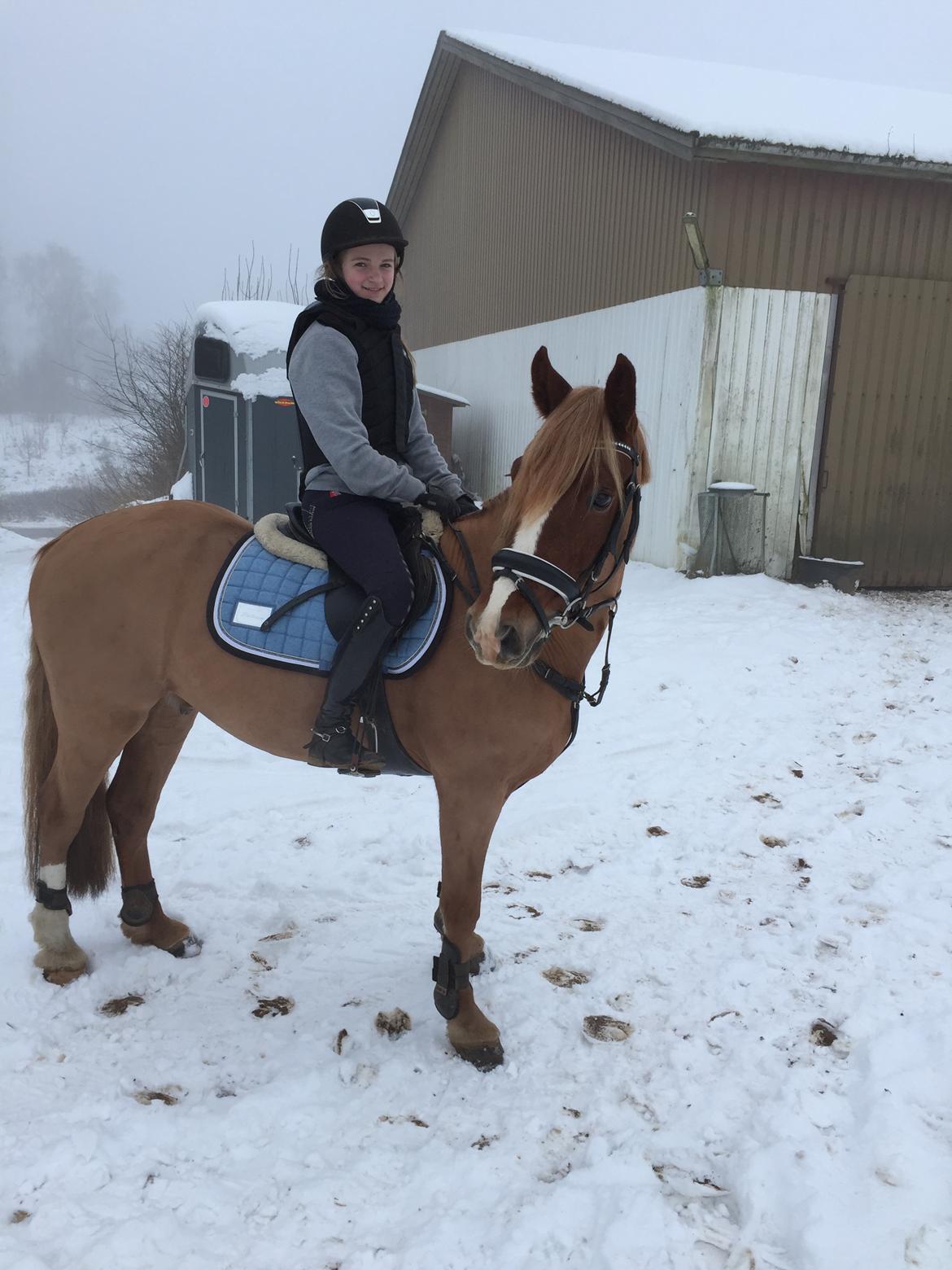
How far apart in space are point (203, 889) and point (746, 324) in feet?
25.1

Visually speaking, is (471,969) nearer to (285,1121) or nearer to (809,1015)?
(285,1121)

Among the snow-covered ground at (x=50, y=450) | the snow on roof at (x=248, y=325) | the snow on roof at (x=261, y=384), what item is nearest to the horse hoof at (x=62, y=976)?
the snow on roof at (x=261, y=384)

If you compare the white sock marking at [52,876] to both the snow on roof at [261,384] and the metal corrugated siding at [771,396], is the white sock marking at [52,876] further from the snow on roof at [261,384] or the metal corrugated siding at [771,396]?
the snow on roof at [261,384]

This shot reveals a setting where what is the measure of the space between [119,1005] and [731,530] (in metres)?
7.29

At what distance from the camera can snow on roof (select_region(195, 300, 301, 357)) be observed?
10.5 m

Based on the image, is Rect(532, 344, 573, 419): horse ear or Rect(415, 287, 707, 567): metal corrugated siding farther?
Rect(415, 287, 707, 567): metal corrugated siding

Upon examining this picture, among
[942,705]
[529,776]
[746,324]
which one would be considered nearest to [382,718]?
[529,776]

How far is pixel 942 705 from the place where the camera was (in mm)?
5531

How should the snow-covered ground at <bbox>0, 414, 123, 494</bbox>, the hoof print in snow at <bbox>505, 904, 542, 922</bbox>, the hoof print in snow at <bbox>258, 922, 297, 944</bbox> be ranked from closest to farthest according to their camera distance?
the hoof print in snow at <bbox>258, 922, 297, 944</bbox>, the hoof print in snow at <bbox>505, 904, 542, 922</bbox>, the snow-covered ground at <bbox>0, 414, 123, 494</bbox>

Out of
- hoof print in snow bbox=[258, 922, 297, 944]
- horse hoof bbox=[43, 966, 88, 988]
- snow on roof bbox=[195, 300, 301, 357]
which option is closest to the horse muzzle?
hoof print in snow bbox=[258, 922, 297, 944]

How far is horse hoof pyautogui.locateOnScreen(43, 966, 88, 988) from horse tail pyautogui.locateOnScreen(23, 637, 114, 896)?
0.29 meters

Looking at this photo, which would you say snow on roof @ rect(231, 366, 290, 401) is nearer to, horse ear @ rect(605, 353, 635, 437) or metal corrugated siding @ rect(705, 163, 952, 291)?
metal corrugated siding @ rect(705, 163, 952, 291)

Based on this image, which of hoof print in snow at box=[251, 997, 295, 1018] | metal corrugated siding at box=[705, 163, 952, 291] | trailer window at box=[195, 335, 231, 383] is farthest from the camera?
trailer window at box=[195, 335, 231, 383]

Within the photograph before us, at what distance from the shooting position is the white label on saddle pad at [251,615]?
2484mm
